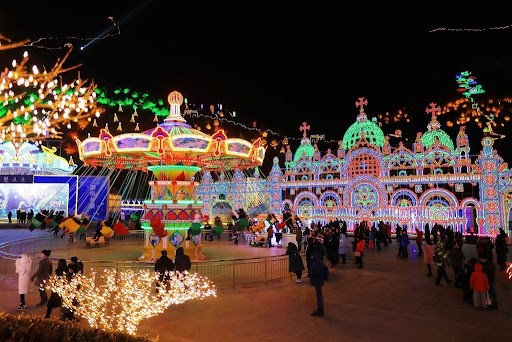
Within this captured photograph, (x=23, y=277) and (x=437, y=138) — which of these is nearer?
(x=23, y=277)

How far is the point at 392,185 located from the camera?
24312mm

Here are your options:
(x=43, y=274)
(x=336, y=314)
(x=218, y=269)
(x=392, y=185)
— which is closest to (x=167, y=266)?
(x=43, y=274)

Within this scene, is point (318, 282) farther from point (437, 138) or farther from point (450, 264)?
point (437, 138)

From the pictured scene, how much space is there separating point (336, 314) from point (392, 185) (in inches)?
697

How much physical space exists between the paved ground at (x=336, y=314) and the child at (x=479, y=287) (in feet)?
0.71

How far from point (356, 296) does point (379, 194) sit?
52.4 feet

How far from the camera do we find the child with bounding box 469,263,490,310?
8234 mm

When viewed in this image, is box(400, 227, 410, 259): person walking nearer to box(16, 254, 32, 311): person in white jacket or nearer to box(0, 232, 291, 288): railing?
box(0, 232, 291, 288): railing

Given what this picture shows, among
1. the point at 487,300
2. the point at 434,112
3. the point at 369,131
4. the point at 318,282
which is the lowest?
the point at 487,300

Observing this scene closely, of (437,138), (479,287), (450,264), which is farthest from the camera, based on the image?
(437,138)

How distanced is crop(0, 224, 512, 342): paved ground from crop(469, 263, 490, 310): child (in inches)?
8.5

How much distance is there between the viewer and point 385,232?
2064cm

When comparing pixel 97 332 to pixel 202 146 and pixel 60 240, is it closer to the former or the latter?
pixel 202 146

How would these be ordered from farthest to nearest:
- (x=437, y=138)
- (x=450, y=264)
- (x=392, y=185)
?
1. (x=437, y=138)
2. (x=392, y=185)
3. (x=450, y=264)
